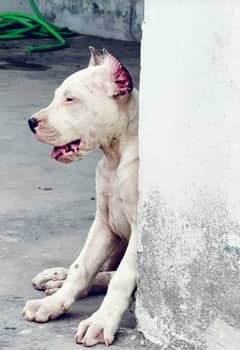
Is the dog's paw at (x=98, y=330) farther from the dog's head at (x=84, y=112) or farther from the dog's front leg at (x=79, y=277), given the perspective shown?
the dog's head at (x=84, y=112)

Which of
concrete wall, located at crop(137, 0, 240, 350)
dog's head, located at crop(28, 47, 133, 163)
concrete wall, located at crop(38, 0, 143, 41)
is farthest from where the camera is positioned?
concrete wall, located at crop(38, 0, 143, 41)

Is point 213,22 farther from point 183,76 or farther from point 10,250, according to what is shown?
point 10,250

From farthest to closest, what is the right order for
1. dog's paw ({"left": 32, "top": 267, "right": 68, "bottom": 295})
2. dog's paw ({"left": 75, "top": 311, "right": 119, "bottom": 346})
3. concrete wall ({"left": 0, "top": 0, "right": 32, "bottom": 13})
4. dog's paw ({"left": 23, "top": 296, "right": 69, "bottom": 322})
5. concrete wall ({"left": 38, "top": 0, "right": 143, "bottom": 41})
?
concrete wall ({"left": 0, "top": 0, "right": 32, "bottom": 13}), concrete wall ({"left": 38, "top": 0, "right": 143, "bottom": 41}), dog's paw ({"left": 32, "top": 267, "right": 68, "bottom": 295}), dog's paw ({"left": 23, "top": 296, "right": 69, "bottom": 322}), dog's paw ({"left": 75, "top": 311, "right": 119, "bottom": 346})

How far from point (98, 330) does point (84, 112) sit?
0.79 meters

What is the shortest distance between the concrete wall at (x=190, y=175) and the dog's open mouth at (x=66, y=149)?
30cm

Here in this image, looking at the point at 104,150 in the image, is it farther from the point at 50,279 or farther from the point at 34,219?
the point at 34,219

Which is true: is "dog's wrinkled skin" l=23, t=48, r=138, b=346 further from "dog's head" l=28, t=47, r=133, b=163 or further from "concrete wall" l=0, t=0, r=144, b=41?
"concrete wall" l=0, t=0, r=144, b=41

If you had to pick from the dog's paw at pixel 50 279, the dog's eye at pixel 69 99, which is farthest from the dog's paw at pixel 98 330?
the dog's eye at pixel 69 99

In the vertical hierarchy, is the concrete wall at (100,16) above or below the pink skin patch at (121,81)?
below

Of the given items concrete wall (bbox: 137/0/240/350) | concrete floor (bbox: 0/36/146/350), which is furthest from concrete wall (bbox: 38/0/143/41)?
concrete wall (bbox: 137/0/240/350)

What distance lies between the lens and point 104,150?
421cm

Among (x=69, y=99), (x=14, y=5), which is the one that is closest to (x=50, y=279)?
(x=69, y=99)

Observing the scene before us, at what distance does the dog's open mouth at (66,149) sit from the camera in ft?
13.4

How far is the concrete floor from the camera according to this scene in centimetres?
411
